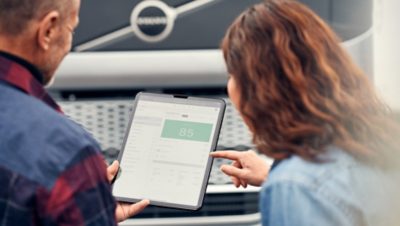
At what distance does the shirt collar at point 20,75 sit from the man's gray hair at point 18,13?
0.05m

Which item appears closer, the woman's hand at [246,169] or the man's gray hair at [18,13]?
the man's gray hair at [18,13]

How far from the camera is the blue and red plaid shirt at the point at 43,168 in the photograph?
5.51ft

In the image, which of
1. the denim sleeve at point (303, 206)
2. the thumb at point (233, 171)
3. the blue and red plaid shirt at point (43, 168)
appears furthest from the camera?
the thumb at point (233, 171)

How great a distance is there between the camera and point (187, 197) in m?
2.59

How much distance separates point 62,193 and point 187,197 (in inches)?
36.4

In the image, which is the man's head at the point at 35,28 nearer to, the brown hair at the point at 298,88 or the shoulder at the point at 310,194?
the brown hair at the point at 298,88

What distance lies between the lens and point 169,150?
267 cm

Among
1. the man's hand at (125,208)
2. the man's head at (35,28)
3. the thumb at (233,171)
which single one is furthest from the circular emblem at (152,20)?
the man's head at (35,28)

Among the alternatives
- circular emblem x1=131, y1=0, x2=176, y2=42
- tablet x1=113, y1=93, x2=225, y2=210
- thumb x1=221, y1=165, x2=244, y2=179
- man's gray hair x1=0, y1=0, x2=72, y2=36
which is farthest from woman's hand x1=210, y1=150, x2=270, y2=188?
man's gray hair x1=0, y1=0, x2=72, y2=36

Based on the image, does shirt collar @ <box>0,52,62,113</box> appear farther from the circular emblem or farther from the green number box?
the circular emblem

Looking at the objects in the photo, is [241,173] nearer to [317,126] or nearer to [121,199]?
[121,199]

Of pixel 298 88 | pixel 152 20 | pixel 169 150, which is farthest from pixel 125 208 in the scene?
pixel 298 88

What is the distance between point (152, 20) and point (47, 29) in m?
1.14

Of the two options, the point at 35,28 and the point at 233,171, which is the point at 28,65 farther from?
the point at 233,171
